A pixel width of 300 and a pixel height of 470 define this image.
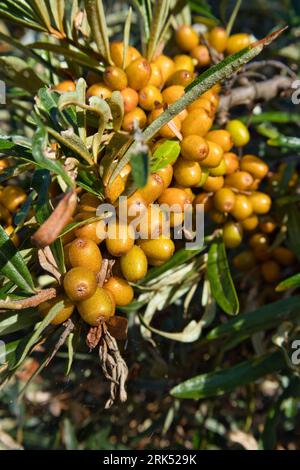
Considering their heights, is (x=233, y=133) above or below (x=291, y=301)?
above

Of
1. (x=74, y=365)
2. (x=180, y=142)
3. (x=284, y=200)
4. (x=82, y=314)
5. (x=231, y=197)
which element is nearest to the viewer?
(x=82, y=314)

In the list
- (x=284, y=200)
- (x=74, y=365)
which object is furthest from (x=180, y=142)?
(x=74, y=365)

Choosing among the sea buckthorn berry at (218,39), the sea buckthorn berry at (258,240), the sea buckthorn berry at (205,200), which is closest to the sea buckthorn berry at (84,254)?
the sea buckthorn berry at (205,200)

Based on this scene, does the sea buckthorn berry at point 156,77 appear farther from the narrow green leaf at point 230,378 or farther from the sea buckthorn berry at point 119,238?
the narrow green leaf at point 230,378

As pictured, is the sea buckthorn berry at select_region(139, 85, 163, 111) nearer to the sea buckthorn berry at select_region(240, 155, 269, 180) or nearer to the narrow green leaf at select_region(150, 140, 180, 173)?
the narrow green leaf at select_region(150, 140, 180, 173)

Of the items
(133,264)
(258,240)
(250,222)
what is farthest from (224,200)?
(133,264)
